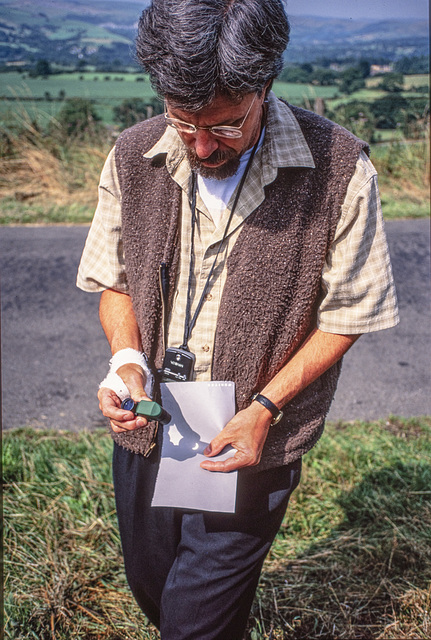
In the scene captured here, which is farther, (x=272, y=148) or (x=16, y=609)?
(x=16, y=609)

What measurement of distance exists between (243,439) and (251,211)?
1.86ft

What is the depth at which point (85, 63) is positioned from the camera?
38.1ft

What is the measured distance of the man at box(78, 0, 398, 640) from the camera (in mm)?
1317

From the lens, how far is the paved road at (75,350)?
3.80m

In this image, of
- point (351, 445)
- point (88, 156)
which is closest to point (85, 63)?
point (88, 156)

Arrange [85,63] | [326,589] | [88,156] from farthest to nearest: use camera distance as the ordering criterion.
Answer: [85,63], [88,156], [326,589]

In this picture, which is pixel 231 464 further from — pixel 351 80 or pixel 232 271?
pixel 351 80

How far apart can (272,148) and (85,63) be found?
11.4 meters

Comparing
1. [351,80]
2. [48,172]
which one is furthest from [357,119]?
[48,172]

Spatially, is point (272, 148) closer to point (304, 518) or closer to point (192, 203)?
point (192, 203)

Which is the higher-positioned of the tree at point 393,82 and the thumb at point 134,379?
the tree at point 393,82

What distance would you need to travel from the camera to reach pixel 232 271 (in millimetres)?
1497

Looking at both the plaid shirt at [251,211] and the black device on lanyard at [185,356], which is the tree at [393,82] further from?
the black device on lanyard at [185,356]

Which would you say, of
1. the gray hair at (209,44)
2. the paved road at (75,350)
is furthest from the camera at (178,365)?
the paved road at (75,350)
